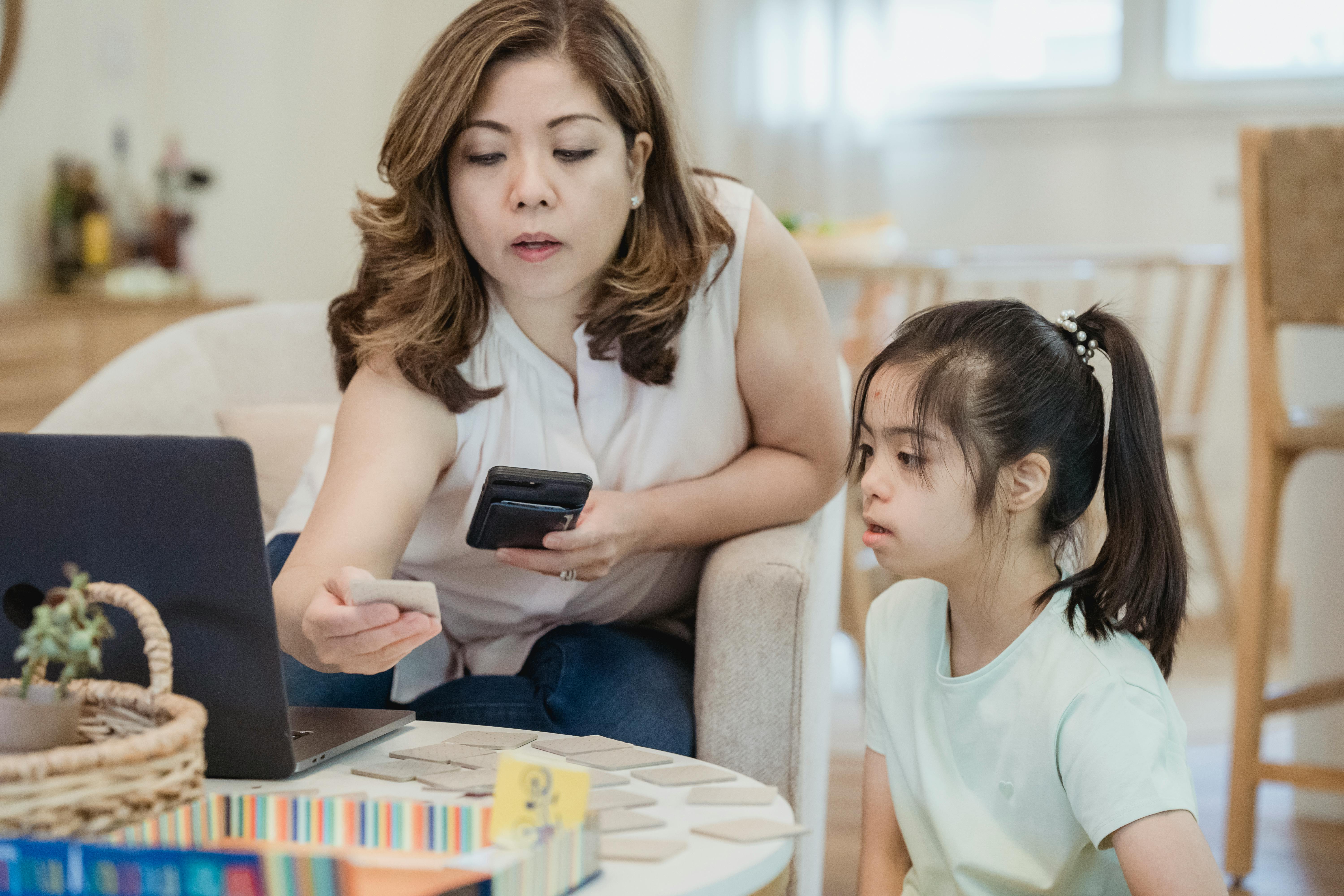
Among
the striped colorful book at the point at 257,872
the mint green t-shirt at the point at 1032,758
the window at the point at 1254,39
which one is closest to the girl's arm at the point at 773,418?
the mint green t-shirt at the point at 1032,758

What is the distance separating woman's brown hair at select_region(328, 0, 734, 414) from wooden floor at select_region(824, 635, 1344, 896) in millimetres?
863

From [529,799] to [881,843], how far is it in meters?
0.50

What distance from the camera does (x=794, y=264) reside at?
1363 millimetres

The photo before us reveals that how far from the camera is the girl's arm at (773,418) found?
4.22 feet

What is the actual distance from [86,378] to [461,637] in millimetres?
1543

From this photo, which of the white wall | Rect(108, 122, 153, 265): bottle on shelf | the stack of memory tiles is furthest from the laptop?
Rect(108, 122, 153, 265): bottle on shelf

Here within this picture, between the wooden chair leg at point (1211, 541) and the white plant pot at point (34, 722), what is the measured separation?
2.89 metres

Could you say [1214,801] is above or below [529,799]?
below

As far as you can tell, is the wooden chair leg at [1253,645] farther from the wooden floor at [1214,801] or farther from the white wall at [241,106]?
the white wall at [241,106]

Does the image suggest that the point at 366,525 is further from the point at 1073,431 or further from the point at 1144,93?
the point at 1144,93

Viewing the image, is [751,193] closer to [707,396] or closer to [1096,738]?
[707,396]

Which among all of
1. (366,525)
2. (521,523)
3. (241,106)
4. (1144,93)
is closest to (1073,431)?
(521,523)

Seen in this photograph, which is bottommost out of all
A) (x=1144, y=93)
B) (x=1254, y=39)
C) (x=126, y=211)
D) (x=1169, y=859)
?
(x=1169, y=859)

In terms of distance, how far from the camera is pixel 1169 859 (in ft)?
2.85
